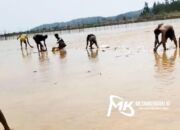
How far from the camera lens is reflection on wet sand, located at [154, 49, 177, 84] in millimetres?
10029

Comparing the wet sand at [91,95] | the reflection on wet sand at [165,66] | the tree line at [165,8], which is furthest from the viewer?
the tree line at [165,8]

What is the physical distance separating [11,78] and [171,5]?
10116cm

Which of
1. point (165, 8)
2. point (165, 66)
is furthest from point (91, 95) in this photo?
point (165, 8)

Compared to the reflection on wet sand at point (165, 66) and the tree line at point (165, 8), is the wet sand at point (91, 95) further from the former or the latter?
the tree line at point (165, 8)

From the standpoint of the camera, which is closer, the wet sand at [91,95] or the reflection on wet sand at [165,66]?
the wet sand at [91,95]

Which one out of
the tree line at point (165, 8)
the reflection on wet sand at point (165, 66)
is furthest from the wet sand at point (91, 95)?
the tree line at point (165, 8)


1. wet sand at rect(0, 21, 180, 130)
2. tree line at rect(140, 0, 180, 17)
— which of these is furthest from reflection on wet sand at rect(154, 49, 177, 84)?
tree line at rect(140, 0, 180, 17)

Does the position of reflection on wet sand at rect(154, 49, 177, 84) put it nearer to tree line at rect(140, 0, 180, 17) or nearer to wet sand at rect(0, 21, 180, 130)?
wet sand at rect(0, 21, 180, 130)

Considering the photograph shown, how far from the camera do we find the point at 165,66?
1227 cm

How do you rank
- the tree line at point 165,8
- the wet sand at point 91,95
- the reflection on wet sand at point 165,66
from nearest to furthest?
the wet sand at point 91,95
the reflection on wet sand at point 165,66
the tree line at point 165,8

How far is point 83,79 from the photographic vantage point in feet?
37.9

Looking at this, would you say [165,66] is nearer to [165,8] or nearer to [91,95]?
[91,95]

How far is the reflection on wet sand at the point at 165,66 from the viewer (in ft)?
32.9

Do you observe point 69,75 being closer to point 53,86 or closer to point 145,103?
point 53,86
